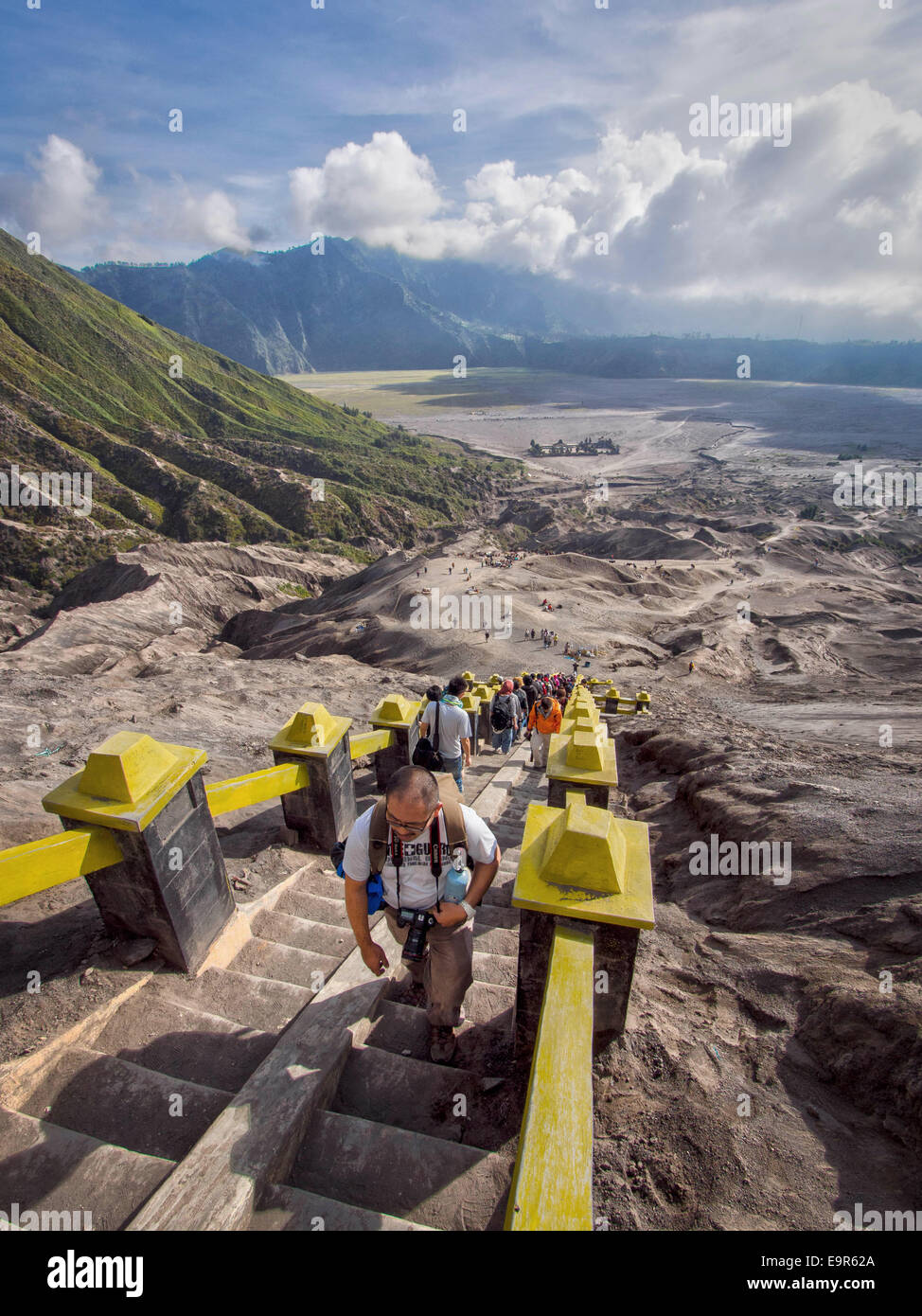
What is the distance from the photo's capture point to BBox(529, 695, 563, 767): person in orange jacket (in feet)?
28.6

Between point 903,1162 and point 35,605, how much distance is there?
140 ft

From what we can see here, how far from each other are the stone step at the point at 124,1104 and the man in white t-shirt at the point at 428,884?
101cm

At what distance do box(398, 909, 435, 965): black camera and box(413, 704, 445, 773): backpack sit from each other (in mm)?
2257

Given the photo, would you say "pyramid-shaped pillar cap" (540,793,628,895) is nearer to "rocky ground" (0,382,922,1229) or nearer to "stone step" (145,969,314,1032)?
"rocky ground" (0,382,922,1229)

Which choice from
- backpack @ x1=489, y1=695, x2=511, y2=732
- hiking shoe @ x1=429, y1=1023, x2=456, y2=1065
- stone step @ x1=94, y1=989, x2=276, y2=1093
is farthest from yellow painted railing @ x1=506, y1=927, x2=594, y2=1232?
backpack @ x1=489, y1=695, x2=511, y2=732

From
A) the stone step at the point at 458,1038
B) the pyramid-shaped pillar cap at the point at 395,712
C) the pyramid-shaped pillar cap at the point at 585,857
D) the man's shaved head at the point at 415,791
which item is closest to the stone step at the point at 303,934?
the stone step at the point at 458,1038

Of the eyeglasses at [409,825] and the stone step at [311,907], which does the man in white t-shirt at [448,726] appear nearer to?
the stone step at [311,907]

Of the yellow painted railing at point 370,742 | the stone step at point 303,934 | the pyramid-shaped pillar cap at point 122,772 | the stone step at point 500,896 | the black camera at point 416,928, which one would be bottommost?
the stone step at point 500,896

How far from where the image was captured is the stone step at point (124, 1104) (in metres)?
2.70

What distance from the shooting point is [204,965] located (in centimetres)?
370

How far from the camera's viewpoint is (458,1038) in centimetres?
325

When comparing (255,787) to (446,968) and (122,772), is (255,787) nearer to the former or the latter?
(122,772)

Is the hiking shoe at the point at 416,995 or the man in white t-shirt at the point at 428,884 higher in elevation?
the man in white t-shirt at the point at 428,884
